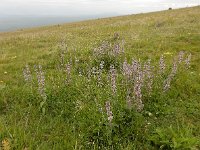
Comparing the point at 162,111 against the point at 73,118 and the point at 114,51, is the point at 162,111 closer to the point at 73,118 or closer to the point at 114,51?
the point at 73,118

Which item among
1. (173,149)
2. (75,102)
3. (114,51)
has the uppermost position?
(114,51)

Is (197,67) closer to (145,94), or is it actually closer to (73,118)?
(145,94)

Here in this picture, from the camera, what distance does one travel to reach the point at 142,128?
6434 millimetres

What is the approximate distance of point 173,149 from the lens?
19.1 feet

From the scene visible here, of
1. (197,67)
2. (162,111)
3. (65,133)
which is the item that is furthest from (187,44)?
(65,133)

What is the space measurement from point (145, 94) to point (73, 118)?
185 cm

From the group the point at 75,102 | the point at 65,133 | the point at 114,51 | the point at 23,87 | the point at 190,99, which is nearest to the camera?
the point at 65,133

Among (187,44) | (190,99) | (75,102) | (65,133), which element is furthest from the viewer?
(187,44)

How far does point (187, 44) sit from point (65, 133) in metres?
8.94

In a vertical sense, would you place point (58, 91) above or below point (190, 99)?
above

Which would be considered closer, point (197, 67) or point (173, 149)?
point (173, 149)

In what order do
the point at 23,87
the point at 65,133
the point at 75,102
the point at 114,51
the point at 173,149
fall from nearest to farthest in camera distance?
the point at 173,149, the point at 65,133, the point at 75,102, the point at 23,87, the point at 114,51

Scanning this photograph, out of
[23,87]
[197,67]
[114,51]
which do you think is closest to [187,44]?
[197,67]

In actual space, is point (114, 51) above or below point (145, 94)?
above
